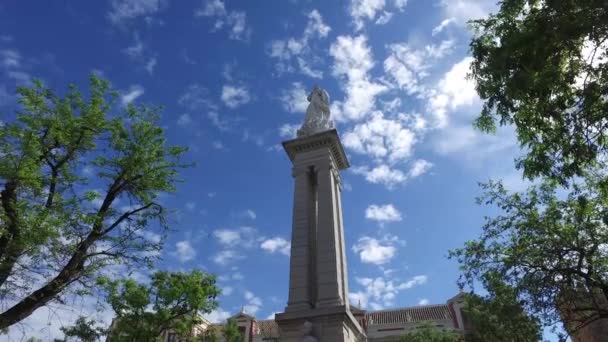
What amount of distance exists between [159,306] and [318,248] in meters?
10.4

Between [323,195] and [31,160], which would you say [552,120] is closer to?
[323,195]

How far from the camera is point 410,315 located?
1532 inches

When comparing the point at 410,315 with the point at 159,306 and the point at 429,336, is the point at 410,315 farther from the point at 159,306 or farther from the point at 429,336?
the point at 159,306

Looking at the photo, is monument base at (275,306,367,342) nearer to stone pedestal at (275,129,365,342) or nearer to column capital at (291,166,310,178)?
stone pedestal at (275,129,365,342)

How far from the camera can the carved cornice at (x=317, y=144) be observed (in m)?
20.5

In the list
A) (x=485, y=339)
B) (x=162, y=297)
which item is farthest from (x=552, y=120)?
(x=162, y=297)

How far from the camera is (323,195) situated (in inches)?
741

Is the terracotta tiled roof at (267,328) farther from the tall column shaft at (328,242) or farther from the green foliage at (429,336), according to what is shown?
the tall column shaft at (328,242)

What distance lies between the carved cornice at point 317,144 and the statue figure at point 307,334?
868 centimetres

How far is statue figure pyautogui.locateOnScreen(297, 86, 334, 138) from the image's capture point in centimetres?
2172

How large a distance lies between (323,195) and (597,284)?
409 inches

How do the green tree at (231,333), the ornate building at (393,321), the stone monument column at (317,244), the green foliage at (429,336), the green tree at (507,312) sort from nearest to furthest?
the green tree at (507,312), the stone monument column at (317,244), the green foliage at (429,336), the green tree at (231,333), the ornate building at (393,321)

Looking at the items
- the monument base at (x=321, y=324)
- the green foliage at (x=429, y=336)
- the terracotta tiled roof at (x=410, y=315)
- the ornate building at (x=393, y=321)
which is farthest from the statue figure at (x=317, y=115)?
the terracotta tiled roof at (x=410, y=315)

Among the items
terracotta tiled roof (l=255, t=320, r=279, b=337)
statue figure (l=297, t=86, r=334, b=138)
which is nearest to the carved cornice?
statue figure (l=297, t=86, r=334, b=138)
